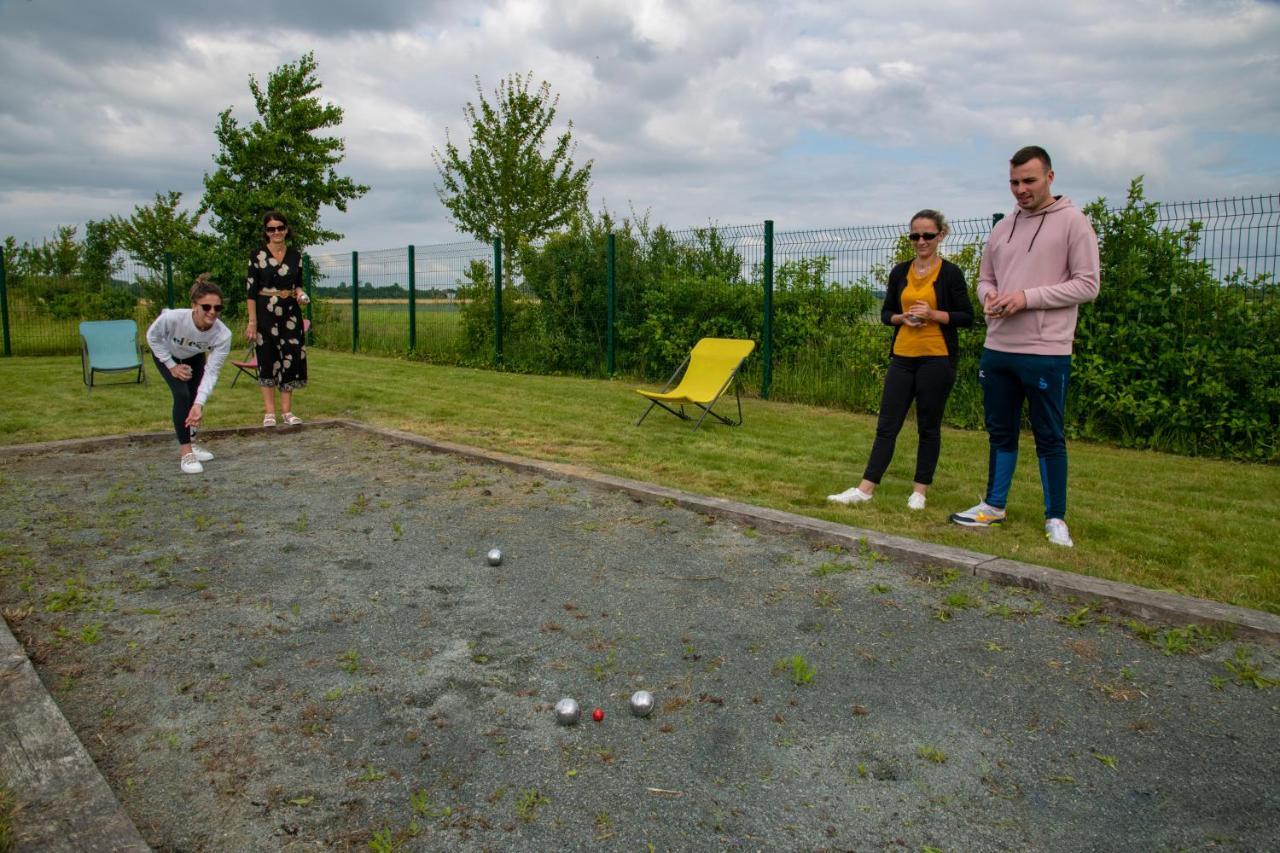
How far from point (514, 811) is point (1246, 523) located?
487cm

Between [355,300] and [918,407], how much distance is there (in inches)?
618

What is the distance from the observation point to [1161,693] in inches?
116

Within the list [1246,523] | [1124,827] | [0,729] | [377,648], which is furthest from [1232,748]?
[0,729]

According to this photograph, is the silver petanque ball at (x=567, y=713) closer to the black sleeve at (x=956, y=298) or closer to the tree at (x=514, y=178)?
the black sleeve at (x=956, y=298)

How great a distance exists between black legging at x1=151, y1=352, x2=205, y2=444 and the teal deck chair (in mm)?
5652

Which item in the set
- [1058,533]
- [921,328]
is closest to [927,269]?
[921,328]

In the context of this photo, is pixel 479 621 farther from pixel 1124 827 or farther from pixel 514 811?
pixel 1124 827

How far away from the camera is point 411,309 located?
17219 millimetres

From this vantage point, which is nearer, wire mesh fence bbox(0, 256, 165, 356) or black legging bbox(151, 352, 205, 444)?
black legging bbox(151, 352, 205, 444)

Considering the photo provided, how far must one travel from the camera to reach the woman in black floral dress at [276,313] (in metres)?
7.75

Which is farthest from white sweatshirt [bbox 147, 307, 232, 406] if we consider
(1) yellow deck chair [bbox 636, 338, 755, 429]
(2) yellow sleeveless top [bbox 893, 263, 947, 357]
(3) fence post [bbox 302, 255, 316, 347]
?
(3) fence post [bbox 302, 255, 316, 347]

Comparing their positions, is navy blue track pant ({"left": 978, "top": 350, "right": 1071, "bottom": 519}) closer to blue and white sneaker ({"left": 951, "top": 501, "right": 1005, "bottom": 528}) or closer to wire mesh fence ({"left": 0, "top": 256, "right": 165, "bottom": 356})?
blue and white sneaker ({"left": 951, "top": 501, "right": 1005, "bottom": 528})

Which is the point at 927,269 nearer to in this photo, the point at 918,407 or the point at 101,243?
the point at 918,407

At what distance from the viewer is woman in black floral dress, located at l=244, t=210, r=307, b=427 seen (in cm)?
775
